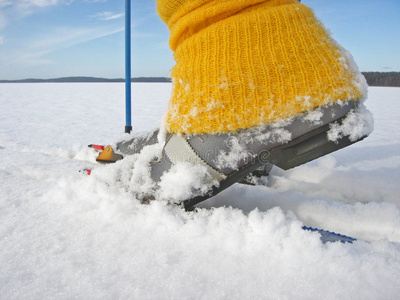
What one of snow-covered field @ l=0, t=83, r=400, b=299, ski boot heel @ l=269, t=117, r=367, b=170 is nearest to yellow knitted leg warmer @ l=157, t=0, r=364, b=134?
ski boot heel @ l=269, t=117, r=367, b=170

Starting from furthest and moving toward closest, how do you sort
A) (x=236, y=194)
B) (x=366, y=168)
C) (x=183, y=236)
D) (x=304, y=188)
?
(x=366, y=168), (x=304, y=188), (x=236, y=194), (x=183, y=236)

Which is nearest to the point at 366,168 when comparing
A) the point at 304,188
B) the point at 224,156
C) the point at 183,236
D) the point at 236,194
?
the point at 304,188

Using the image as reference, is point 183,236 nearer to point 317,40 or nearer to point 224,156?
point 224,156

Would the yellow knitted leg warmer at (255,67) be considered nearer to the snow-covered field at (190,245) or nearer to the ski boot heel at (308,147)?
the ski boot heel at (308,147)

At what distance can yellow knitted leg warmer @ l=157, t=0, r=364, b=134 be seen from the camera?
58cm

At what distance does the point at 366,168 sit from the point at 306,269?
0.87 m

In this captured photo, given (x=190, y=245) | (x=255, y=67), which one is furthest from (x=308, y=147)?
(x=190, y=245)

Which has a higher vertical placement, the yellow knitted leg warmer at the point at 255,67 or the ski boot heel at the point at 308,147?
the yellow knitted leg warmer at the point at 255,67

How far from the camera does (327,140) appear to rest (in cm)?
60

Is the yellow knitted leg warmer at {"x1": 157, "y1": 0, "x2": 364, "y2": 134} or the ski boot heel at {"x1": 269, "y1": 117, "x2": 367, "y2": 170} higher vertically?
the yellow knitted leg warmer at {"x1": 157, "y1": 0, "x2": 364, "y2": 134}

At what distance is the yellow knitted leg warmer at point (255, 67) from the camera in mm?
581

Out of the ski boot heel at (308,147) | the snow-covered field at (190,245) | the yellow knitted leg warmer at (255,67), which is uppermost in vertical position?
the yellow knitted leg warmer at (255,67)

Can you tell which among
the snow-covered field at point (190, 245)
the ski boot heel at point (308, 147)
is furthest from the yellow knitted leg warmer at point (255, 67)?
the snow-covered field at point (190, 245)

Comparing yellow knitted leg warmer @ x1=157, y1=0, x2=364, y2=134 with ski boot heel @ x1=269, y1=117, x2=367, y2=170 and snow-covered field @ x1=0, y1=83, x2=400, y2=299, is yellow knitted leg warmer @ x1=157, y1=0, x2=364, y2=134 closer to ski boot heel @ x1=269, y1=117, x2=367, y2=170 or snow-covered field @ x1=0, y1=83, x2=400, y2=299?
ski boot heel @ x1=269, y1=117, x2=367, y2=170
